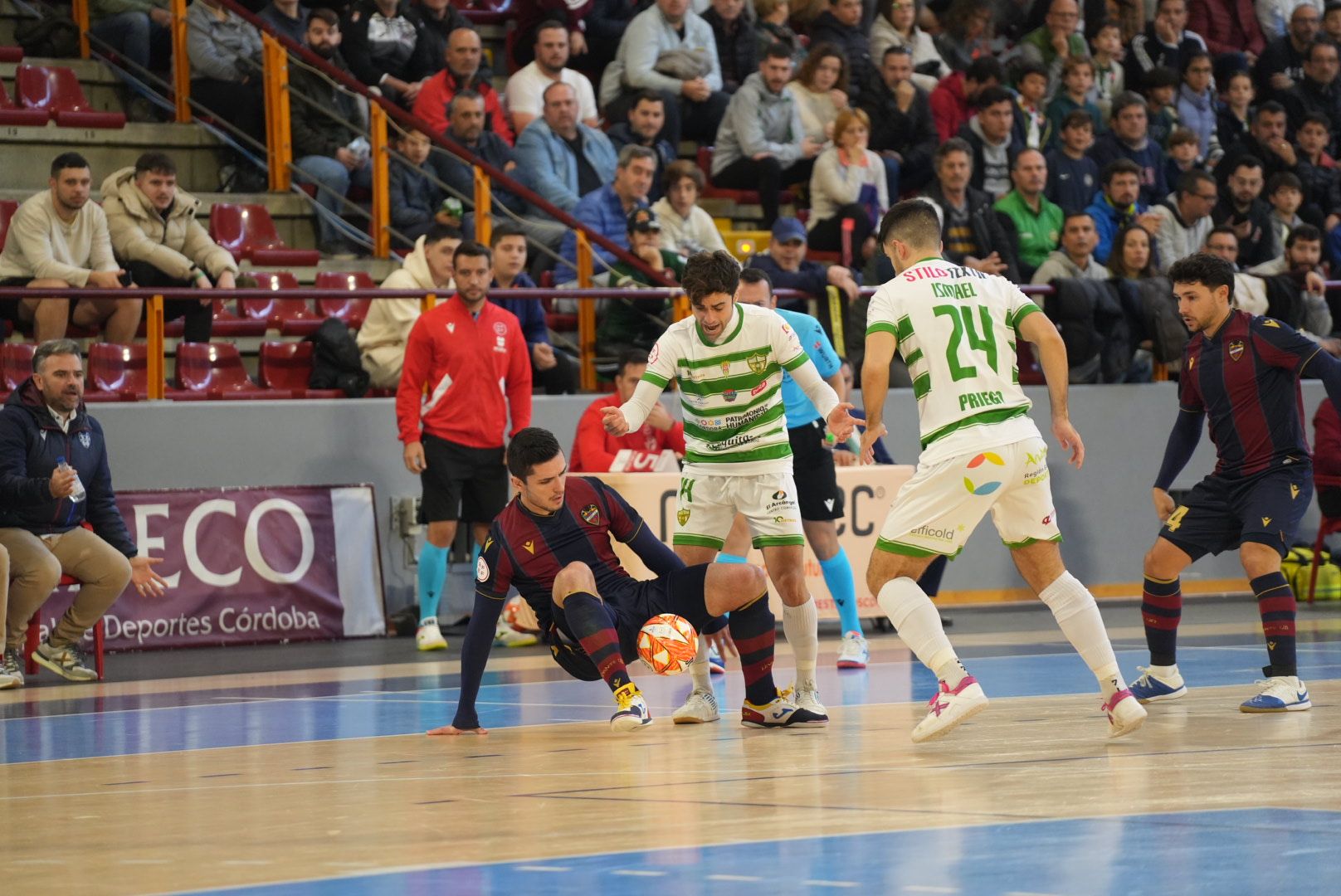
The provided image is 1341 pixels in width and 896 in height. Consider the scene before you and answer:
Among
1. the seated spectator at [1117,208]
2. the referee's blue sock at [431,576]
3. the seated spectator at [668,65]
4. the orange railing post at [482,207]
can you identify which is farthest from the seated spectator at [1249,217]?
the referee's blue sock at [431,576]

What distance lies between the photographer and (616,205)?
15.8 m

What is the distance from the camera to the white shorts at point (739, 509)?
8484 millimetres

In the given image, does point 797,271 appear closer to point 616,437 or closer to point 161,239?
point 616,437

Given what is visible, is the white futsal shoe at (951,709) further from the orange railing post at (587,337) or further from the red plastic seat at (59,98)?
the red plastic seat at (59,98)

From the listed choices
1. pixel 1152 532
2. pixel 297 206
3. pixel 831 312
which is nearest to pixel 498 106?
pixel 297 206

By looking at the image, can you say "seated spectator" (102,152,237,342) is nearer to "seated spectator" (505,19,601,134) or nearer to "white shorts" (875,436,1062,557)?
"seated spectator" (505,19,601,134)

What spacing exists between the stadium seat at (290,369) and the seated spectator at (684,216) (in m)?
3.03

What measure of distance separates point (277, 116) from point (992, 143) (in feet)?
21.7

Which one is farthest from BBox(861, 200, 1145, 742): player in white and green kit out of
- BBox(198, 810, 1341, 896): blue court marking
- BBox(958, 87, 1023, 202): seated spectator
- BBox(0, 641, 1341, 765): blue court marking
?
BBox(958, 87, 1023, 202): seated spectator

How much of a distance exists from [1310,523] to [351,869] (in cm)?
1395

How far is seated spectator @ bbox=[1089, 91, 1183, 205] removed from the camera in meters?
18.9

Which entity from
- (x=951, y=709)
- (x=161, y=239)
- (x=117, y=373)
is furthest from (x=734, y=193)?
(x=951, y=709)

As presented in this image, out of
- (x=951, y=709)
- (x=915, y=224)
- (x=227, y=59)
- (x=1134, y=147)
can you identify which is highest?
(x=227, y=59)

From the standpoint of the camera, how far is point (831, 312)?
15.2 meters
